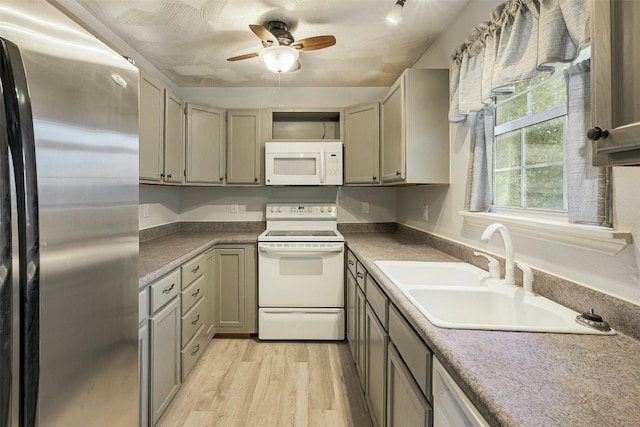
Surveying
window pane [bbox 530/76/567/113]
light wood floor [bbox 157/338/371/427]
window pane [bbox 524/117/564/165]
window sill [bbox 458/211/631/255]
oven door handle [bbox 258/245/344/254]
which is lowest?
light wood floor [bbox 157/338/371/427]

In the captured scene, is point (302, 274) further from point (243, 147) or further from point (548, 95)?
point (548, 95)

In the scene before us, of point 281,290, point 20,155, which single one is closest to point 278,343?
point 281,290

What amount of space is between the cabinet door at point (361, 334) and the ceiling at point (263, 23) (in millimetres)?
1809

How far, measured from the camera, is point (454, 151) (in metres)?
1.99

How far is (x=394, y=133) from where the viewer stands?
2307 millimetres

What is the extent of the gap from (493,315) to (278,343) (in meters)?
1.91

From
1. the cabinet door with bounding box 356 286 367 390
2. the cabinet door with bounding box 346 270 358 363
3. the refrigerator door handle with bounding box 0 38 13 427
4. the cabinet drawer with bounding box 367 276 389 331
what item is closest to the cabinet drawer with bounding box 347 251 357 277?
the cabinet door with bounding box 346 270 358 363

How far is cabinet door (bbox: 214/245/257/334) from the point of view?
268 cm

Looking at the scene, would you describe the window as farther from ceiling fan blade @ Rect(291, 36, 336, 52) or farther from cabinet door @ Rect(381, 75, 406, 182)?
ceiling fan blade @ Rect(291, 36, 336, 52)

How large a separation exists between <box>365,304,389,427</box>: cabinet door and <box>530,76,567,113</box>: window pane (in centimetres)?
125

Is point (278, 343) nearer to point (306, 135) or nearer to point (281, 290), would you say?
point (281, 290)

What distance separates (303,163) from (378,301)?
169 cm

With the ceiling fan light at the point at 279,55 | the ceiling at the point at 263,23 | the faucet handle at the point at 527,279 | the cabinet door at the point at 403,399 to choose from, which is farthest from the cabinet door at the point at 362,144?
the cabinet door at the point at 403,399

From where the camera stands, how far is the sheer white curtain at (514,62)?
96 cm
